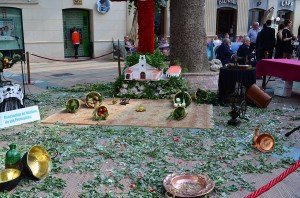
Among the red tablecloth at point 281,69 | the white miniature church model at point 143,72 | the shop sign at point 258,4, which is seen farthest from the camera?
the shop sign at point 258,4

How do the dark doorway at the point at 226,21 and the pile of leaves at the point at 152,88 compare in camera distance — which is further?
the dark doorway at the point at 226,21

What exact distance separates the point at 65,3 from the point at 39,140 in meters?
12.9

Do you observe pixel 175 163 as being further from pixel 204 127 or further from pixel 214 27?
pixel 214 27

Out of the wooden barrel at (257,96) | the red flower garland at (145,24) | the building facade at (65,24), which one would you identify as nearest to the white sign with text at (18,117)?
the red flower garland at (145,24)

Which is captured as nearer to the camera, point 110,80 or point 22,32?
point 110,80

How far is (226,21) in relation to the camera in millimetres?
22859

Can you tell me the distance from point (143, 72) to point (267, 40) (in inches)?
195

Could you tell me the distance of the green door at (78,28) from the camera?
1766 cm

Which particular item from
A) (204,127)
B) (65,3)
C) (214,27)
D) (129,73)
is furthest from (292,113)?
(214,27)

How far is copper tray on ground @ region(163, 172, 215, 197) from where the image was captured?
3.65 meters

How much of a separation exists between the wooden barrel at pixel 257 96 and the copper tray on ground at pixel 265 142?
2402 millimetres

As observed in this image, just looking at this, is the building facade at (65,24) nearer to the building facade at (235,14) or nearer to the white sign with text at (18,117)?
the building facade at (235,14)

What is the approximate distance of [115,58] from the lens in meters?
17.6

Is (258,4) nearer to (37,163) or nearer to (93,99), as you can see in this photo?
(93,99)
